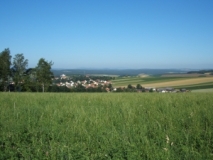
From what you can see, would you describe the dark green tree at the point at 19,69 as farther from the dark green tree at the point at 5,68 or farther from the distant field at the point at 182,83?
the distant field at the point at 182,83

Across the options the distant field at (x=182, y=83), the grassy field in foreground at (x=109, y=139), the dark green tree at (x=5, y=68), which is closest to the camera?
the grassy field in foreground at (x=109, y=139)

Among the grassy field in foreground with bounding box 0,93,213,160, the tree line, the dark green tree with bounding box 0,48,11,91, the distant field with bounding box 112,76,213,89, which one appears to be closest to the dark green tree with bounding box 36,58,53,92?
the tree line

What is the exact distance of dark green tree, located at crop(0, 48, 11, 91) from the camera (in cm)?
3866

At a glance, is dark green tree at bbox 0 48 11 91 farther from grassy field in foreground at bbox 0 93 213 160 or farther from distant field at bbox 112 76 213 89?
grassy field in foreground at bbox 0 93 213 160

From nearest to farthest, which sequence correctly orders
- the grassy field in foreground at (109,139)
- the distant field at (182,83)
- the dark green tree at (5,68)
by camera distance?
the grassy field in foreground at (109,139)
the distant field at (182,83)
the dark green tree at (5,68)

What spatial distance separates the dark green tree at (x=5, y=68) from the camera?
38656 millimetres

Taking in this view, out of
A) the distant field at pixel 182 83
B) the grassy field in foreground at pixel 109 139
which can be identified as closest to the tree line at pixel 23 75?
the distant field at pixel 182 83

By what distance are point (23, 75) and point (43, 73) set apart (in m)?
4.69

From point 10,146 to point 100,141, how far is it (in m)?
1.65

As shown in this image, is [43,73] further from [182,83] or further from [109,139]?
[109,139]

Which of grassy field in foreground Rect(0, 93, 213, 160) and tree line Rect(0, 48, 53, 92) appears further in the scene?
tree line Rect(0, 48, 53, 92)

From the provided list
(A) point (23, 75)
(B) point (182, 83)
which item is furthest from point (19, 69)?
(B) point (182, 83)

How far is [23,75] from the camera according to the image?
4169 centimetres

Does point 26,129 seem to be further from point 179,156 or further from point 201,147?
point 201,147
